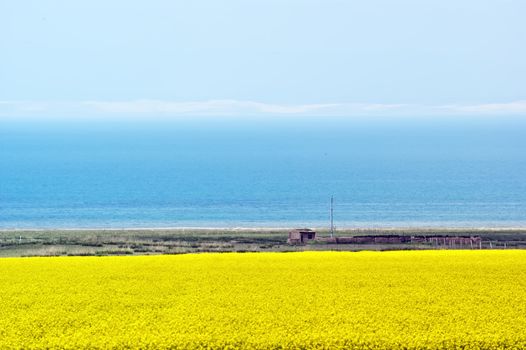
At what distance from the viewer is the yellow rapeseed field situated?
699 inches

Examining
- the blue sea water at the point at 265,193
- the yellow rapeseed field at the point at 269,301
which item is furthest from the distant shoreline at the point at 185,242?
the yellow rapeseed field at the point at 269,301

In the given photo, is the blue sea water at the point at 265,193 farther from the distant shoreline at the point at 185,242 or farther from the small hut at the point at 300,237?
the small hut at the point at 300,237

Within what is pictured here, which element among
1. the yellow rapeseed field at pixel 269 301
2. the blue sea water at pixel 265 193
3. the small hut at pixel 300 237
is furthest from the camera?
the blue sea water at pixel 265 193

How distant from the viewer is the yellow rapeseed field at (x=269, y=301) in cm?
1777

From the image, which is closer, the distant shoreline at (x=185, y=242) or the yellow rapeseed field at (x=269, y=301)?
the yellow rapeseed field at (x=269, y=301)

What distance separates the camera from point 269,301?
2052 centimetres

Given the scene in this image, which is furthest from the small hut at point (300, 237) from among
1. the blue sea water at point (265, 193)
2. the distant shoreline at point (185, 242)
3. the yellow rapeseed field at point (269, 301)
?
the yellow rapeseed field at point (269, 301)

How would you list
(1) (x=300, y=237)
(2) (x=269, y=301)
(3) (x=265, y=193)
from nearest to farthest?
1. (2) (x=269, y=301)
2. (1) (x=300, y=237)
3. (3) (x=265, y=193)

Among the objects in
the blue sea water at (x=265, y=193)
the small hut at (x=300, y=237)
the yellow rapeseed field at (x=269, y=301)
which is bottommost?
the blue sea water at (x=265, y=193)

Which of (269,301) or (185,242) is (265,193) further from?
(269,301)

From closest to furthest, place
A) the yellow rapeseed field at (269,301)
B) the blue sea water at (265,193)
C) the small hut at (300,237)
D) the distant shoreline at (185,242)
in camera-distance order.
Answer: the yellow rapeseed field at (269,301)
the distant shoreline at (185,242)
the small hut at (300,237)
the blue sea water at (265,193)

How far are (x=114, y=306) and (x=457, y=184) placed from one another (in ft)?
338

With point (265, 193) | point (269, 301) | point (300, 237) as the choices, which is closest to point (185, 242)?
point (300, 237)

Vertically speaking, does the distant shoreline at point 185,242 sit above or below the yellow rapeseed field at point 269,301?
below
